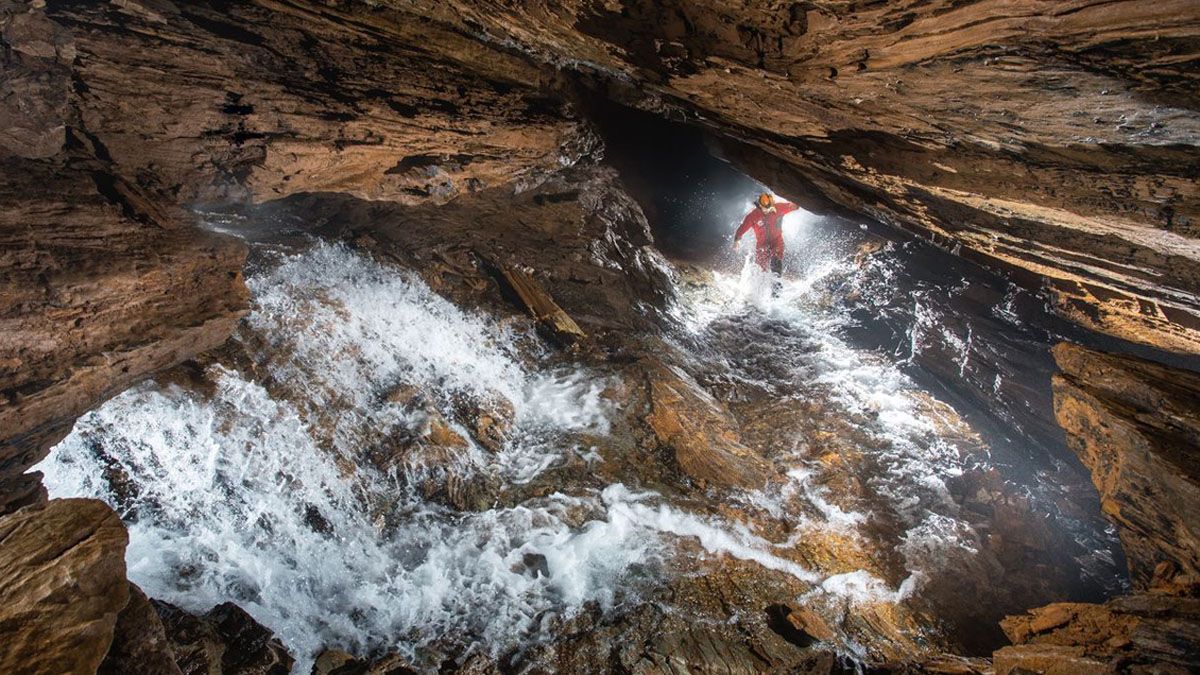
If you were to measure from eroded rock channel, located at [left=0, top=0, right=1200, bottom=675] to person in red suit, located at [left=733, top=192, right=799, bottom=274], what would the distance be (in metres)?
3.31

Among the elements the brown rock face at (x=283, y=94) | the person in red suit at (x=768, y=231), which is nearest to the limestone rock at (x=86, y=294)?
the brown rock face at (x=283, y=94)

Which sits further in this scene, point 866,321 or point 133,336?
point 866,321

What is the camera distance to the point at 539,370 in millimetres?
7742

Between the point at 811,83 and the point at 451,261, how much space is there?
5.64 m

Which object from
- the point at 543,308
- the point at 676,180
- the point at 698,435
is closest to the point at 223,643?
the point at 698,435

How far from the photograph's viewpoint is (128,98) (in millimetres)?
5137

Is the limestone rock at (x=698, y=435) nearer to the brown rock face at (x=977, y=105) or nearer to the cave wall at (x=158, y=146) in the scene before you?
the brown rock face at (x=977, y=105)

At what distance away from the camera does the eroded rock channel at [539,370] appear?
359 centimetres

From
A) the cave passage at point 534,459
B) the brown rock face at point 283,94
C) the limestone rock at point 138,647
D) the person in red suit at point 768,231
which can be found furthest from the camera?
the person in red suit at point 768,231

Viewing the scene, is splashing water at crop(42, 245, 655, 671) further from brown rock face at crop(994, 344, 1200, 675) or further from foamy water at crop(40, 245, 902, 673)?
brown rock face at crop(994, 344, 1200, 675)

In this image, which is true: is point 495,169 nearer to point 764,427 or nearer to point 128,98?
point 128,98

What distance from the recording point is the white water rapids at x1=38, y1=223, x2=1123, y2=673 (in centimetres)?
434

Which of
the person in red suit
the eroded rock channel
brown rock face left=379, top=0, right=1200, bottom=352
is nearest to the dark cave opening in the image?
the person in red suit

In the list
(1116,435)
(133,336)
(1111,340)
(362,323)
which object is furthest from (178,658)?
(1111,340)
